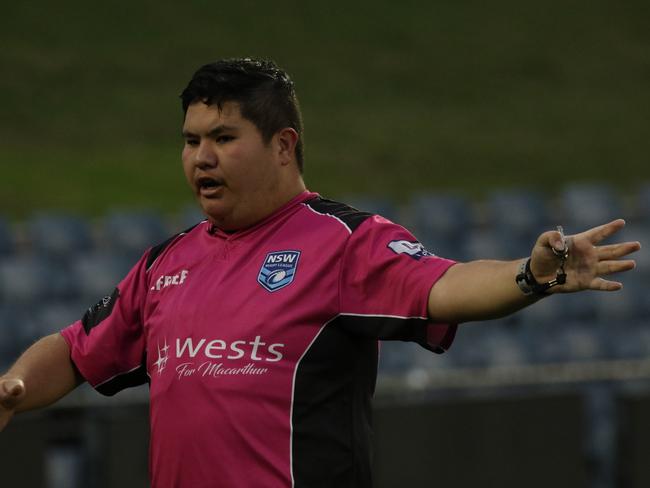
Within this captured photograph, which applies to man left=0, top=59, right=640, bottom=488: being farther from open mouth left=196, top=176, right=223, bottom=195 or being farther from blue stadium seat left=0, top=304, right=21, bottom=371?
blue stadium seat left=0, top=304, right=21, bottom=371

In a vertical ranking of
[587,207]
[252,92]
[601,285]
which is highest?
[587,207]

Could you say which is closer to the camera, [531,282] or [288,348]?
[531,282]

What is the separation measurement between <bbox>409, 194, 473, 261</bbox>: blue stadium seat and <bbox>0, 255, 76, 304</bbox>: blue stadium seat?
9.47 ft

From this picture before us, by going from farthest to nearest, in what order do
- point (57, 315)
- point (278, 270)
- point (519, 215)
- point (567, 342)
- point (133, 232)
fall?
point (519, 215)
point (133, 232)
point (567, 342)
point (57, 315)
point (278, 270)

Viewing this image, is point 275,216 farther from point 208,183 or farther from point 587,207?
point 587,207

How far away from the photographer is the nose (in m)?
3.07

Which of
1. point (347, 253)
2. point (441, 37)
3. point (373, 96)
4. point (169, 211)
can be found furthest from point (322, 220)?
point (441, 37)

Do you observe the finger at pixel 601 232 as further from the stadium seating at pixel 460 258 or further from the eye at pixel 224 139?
the stadium seating at pixel 460 258

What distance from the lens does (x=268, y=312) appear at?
9.83ft

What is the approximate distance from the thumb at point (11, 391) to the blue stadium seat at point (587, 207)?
8723mm

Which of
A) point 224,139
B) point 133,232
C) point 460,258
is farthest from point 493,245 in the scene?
point 224,139

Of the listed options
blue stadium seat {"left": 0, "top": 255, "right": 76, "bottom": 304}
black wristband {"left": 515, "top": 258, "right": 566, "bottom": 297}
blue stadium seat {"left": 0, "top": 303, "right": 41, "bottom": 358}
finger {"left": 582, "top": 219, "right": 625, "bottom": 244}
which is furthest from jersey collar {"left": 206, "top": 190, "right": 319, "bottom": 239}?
blue stadium seat {"left": 0, "top": 255, "right": 76, "bottom": 304}

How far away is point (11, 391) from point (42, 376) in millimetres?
222

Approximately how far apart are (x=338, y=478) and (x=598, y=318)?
8309 mm
